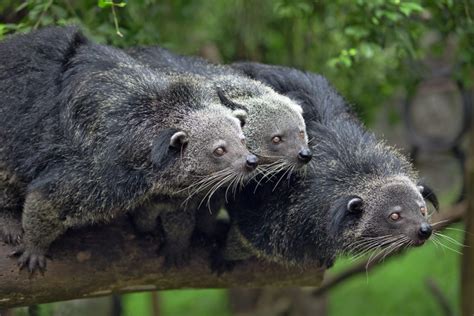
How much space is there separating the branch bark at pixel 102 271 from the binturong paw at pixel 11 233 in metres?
0.04

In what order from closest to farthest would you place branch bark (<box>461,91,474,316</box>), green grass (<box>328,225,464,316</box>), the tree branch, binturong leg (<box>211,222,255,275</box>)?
binturong leg (<box>211,222,255,275</box>) < branch bark (<box>461,91,474,316</box>) < the tree branch < green grass (<box>328,225,464,316</box>)

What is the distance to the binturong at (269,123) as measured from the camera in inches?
175

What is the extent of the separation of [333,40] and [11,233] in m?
3.68

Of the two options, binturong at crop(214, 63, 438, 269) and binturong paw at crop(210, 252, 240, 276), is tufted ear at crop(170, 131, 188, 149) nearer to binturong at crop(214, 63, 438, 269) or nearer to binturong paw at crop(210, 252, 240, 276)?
binturong at crop(214, 63, 438, 269)

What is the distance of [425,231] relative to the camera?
Result: 13.9 ft

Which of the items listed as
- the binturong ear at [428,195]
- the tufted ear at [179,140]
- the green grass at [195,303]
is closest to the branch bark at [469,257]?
the binturong ear at [428,195]

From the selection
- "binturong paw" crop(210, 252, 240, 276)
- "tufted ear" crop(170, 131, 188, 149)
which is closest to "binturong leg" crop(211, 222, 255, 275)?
"binturong paw" crop(210, 252, 240, 276)

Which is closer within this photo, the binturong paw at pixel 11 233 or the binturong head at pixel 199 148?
the binturong head at pixel 199 148

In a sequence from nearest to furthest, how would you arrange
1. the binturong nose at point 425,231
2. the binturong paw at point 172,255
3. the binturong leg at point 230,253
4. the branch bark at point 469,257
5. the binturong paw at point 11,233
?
the binturong nose at point 425,231 < the binturong paw at point 11,233 < the binturong paw at point 172,255 < the binturong leg at point 230,253 < the branch bark at point 469,257

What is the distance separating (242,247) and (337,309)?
17.6 ft

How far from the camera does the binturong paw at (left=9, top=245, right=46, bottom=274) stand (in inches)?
174

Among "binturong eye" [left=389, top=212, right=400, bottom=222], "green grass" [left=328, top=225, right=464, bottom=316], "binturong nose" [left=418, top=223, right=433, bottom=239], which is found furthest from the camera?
"green grass" [left=328, top=225, right=464, bottom=316]

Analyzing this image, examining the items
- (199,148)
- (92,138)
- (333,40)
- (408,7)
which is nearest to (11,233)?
(92,138)

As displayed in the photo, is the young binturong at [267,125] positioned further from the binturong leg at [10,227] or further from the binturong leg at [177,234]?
the binturong leg at [10,227]
